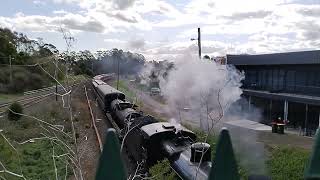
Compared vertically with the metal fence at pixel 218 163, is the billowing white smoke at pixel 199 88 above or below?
below

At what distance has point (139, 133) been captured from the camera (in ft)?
52.4

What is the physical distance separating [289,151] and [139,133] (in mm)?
8609

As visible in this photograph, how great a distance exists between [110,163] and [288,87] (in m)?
36.0

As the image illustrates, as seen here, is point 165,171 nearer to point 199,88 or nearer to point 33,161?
point 33,161

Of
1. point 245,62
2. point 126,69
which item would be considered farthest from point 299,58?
point 126,69

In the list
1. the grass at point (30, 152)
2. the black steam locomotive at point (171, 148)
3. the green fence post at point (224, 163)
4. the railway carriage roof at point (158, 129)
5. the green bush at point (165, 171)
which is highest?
the green fence post at point (224, 163)

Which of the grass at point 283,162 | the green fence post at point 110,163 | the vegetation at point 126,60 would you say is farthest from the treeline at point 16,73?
the green fence post at point 110,163

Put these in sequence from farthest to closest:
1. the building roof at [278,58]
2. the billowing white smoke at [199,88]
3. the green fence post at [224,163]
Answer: the building roof at [278,58] → the billowing white smoke at [199,88] → the green fence post at [224,163]

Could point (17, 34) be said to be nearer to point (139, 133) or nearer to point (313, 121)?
point (313, 121)

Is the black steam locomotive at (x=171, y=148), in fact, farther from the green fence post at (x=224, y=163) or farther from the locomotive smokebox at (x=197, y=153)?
the green fence post at (x=224, y=163)

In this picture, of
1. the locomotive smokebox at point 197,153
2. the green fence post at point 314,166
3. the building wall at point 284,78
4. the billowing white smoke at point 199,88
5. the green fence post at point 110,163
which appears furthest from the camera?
the building wall at point 284,78

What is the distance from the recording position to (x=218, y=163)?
294 centimetres

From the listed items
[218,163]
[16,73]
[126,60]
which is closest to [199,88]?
[218,163]

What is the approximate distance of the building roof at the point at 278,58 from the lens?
32.0 meters
